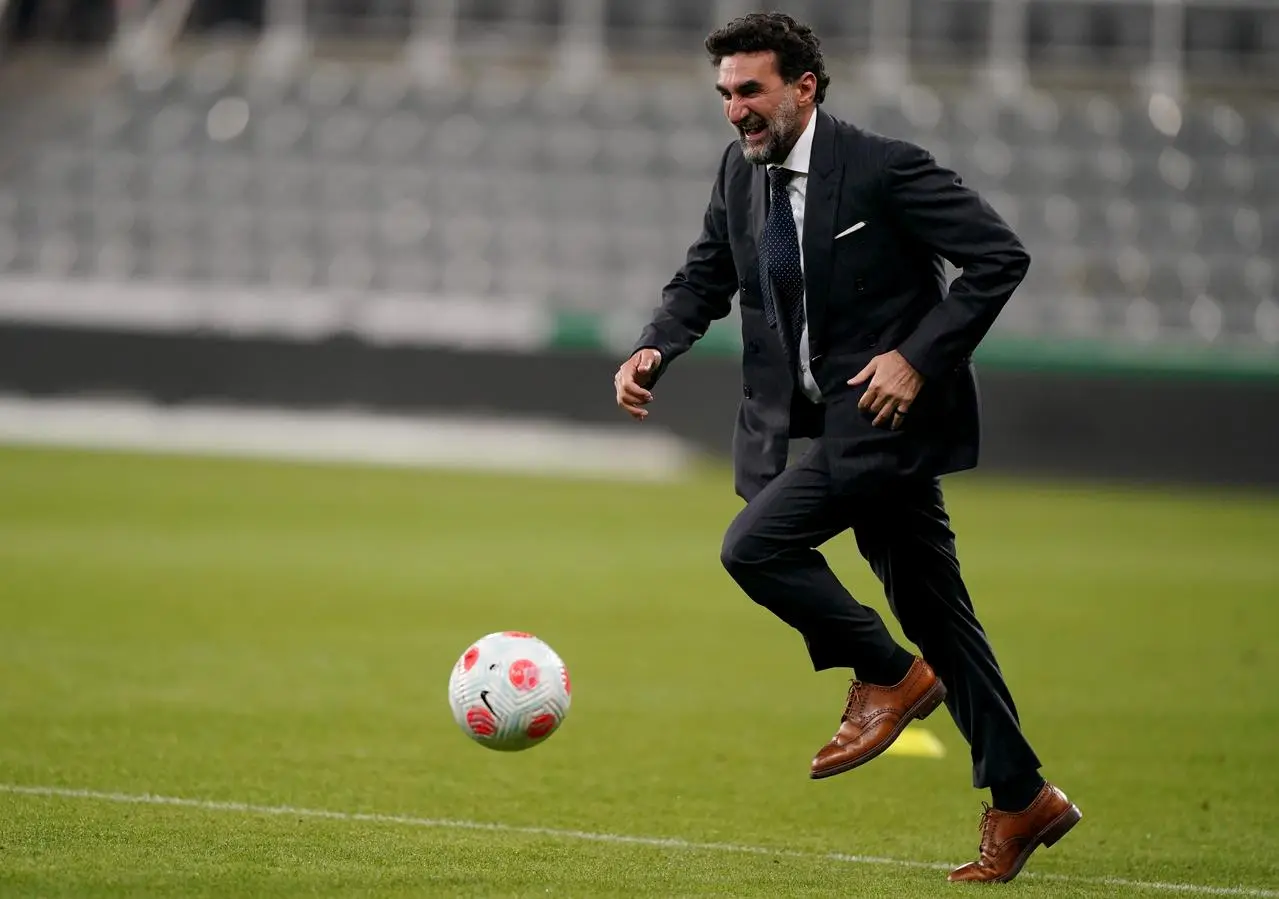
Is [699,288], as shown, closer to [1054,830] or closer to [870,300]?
[870,300]

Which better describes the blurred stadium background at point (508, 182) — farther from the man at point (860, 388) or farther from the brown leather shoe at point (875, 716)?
the brown leather shoe at point (875, 716)

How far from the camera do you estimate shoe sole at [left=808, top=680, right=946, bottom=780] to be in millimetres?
5359

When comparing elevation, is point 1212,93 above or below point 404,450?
above

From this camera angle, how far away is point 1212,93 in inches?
1038

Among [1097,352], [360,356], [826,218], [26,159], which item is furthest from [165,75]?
[826,218]

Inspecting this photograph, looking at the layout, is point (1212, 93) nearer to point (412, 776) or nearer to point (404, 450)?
point (404, 450)

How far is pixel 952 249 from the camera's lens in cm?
518

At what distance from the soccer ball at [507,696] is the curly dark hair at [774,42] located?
1.88 metres

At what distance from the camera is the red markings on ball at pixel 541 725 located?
220 inches

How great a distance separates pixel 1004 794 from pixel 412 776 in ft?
7.58

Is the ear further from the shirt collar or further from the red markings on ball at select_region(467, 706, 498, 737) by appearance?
the red markings on ball at select_region(467, 706, 498, 737)

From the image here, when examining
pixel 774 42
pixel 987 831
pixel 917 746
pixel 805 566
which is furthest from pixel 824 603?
pixel 917 746

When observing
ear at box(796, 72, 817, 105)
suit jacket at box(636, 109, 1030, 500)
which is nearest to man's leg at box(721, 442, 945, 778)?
suit jacket at box(636, 109, 1030, 500)

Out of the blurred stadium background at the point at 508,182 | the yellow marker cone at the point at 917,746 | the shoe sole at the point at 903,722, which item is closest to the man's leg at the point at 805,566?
the shoe sole at the point at 903,722
